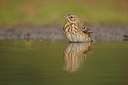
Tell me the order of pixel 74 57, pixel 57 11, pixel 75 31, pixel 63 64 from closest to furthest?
pixel 63 64
pixel 74 57
pixel 75 31
pixel 57 11

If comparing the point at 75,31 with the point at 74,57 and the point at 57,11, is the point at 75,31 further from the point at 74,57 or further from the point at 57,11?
the point at 74,57

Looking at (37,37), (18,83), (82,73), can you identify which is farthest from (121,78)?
(37,37)

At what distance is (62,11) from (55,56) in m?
10.1

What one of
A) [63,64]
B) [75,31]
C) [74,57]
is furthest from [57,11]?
[63,64]

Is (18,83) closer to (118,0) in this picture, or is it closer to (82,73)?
(82,73)

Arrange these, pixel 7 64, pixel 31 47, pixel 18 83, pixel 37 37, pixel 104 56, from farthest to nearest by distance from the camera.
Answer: pixel 37 37 < pixel 31 47 < pixel 104 56 < pixel 7 64 < pixel 18 83

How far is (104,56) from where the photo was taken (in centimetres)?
1905

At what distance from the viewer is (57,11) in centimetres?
2902

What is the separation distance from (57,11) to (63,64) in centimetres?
1186

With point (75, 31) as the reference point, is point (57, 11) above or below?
above

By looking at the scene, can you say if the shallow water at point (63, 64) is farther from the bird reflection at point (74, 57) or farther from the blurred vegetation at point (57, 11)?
the blurred vegetation at point (57, 11)

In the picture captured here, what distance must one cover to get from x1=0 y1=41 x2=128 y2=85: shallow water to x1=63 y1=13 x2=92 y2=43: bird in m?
1.78

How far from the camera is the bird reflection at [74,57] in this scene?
17.0m

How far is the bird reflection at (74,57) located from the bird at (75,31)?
194cm
